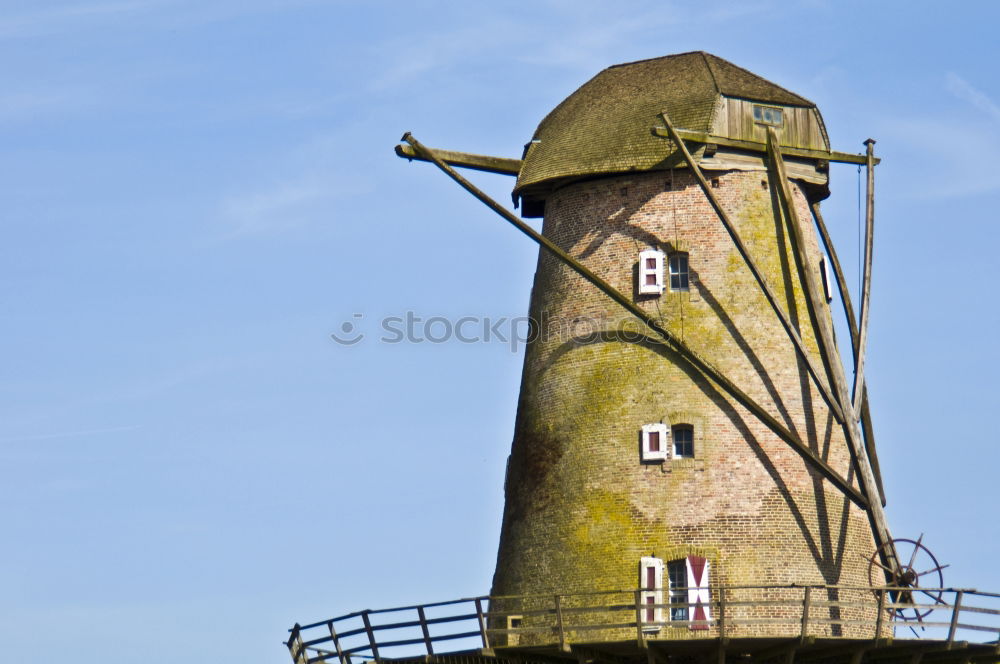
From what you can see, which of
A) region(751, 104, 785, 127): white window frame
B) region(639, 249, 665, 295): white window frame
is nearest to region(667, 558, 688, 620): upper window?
region(639, 249, 665, 295): white window frame

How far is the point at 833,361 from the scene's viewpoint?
31922 mm

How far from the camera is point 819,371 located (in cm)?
3272

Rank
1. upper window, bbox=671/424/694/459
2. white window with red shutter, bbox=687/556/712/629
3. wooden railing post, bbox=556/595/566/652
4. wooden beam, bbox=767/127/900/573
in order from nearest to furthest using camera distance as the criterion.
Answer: wooden railing post, bbox=556/595/566/652 → white window with red shutter, bbox=687/556/712/629 → wooden beam, bbox=767/127/900/573 → upper window, bbox=671/424/694/459

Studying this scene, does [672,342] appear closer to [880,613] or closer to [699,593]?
[699,593]

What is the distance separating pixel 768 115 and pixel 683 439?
17.6 feet

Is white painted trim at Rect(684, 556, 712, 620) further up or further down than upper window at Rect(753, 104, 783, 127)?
further down

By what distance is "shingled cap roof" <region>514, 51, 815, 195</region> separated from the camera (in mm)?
33156

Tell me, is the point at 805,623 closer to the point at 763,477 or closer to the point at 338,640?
the point at 763,477

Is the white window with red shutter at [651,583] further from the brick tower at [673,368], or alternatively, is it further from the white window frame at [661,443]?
the white window frame at [661,443]

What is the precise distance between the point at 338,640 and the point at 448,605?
2.11m

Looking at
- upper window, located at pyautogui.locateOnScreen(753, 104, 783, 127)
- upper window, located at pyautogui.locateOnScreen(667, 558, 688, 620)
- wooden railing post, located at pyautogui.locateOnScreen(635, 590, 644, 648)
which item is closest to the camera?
wooden railing post, located at pyautogui.locateOnScreen(635, 590, 644, 648)

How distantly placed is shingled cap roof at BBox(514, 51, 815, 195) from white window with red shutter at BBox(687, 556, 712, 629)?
6.03m

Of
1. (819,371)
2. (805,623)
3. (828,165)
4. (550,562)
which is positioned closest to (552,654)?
(550,562)

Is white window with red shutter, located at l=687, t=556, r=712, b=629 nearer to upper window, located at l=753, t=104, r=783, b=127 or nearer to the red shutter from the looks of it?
the red shutter
